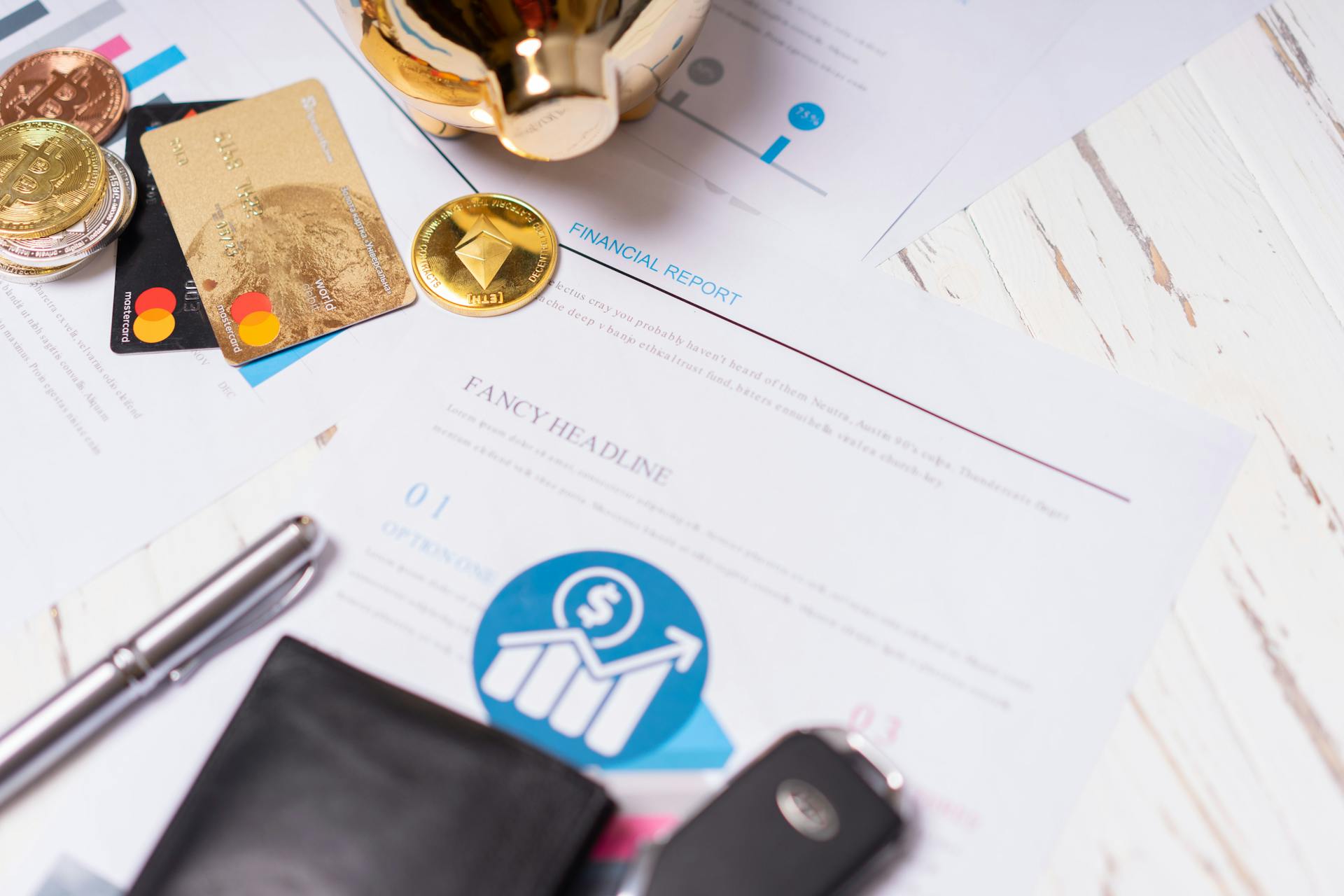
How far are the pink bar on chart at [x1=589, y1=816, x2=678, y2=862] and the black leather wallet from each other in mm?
29

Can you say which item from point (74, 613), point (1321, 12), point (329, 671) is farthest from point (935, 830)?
point (1321, 12)

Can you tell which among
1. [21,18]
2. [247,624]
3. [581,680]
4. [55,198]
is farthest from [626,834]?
[21,18]

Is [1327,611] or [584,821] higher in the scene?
[1327,611]

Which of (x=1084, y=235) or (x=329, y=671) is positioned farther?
(x=1084, y=235)

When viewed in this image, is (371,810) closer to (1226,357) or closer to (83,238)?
(83,238)

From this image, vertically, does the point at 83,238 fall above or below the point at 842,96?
below

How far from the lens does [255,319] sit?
1.44ft

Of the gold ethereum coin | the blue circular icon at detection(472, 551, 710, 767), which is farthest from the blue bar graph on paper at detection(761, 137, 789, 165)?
the blue circular icon at detection(472, 551, 710, 767)

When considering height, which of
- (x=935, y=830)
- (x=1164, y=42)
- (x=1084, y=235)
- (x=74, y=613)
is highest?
(x=1164, y=42)

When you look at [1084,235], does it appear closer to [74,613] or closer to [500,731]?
[500,731]

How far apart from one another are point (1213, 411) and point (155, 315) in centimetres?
51

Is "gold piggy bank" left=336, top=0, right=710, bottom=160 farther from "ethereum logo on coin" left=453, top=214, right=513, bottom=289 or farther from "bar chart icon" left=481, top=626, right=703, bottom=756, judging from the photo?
"bar chart icon" left=481, top=626, right=703, bottom=756

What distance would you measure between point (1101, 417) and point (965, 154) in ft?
0.52

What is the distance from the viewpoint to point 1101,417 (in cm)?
42
